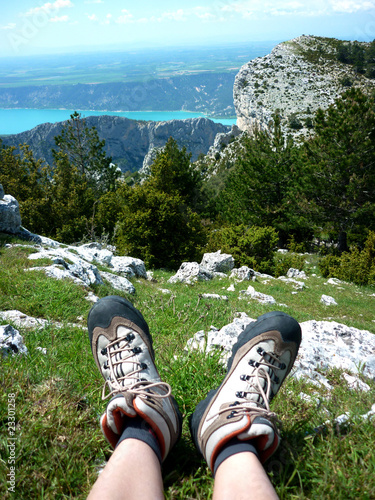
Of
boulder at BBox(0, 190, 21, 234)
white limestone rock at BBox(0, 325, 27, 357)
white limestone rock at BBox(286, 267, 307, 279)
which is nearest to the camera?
white limestone rock at BBox(0, 325, 27, 357)

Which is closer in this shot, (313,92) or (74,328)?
(74,328)

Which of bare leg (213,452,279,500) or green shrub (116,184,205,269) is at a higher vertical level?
bare leg (213,452,279,500)

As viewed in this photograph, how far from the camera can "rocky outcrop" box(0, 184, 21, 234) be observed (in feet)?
30.5

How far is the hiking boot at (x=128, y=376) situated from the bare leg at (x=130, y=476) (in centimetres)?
12

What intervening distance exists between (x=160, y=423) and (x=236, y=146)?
7028 centimetres

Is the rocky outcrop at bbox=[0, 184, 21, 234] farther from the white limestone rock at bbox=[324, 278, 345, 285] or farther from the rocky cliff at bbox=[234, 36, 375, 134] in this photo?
the rocky cliff at bbox=[234, 36, 375, 134]

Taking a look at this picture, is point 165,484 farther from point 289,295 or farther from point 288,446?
point 289,295

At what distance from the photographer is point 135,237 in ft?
59.3

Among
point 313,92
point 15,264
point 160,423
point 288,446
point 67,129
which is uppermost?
point 313,92

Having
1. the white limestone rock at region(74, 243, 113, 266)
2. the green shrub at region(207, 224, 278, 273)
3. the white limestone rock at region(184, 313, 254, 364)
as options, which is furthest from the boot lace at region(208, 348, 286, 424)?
the green shrub at region(207, 224, 278, 273)

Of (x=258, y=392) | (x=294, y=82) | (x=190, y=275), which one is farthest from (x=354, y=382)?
(x=294, y=82)

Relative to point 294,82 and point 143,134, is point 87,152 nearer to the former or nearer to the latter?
point 294,82

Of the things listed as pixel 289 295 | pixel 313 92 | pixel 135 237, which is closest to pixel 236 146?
pixel 313 92

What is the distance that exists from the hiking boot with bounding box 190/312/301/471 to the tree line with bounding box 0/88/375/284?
14774 millimetres
